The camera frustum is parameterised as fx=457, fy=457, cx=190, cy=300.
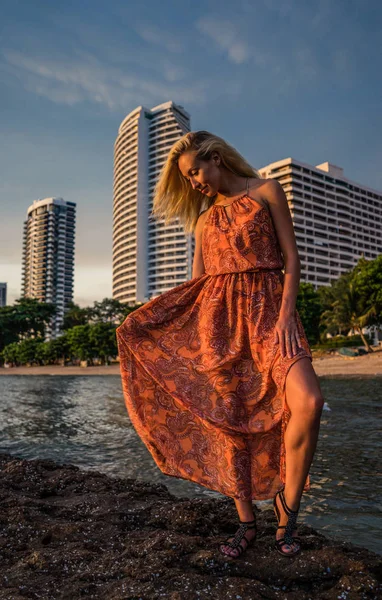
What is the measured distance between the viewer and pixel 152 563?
1.83 m

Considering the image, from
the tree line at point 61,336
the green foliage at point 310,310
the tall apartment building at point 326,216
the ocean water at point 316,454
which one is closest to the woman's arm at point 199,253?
the ocean water at point 316,454

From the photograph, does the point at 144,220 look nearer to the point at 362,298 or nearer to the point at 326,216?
the point at 326,216

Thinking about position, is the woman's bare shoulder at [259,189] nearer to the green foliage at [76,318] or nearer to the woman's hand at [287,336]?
the woman's hand at [287,336]

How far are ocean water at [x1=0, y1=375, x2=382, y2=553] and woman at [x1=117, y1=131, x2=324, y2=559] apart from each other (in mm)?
998

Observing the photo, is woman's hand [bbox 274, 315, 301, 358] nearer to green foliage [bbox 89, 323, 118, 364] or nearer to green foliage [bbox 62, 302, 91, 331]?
green foliage [bbox 89, 323, 118, 364]

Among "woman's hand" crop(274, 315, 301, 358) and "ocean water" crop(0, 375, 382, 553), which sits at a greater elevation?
"woman's hand" crop(274, 315, 301, 358)

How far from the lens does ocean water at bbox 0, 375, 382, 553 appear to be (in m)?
2.98

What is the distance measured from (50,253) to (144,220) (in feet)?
157

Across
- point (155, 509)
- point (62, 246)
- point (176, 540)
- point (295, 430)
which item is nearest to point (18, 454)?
point (155, 509)

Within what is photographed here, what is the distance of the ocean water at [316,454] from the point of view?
9.78ft

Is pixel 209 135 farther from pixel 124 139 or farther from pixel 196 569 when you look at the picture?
pixel 124 139

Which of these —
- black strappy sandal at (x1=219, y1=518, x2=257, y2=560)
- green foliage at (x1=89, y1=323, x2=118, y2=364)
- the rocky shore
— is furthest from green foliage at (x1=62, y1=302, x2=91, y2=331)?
black strappy sandal at (x1=219, y1=518, x2=257, y2=560)

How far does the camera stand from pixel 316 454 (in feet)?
16.5

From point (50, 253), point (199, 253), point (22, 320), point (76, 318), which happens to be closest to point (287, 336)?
point (199, 253)
